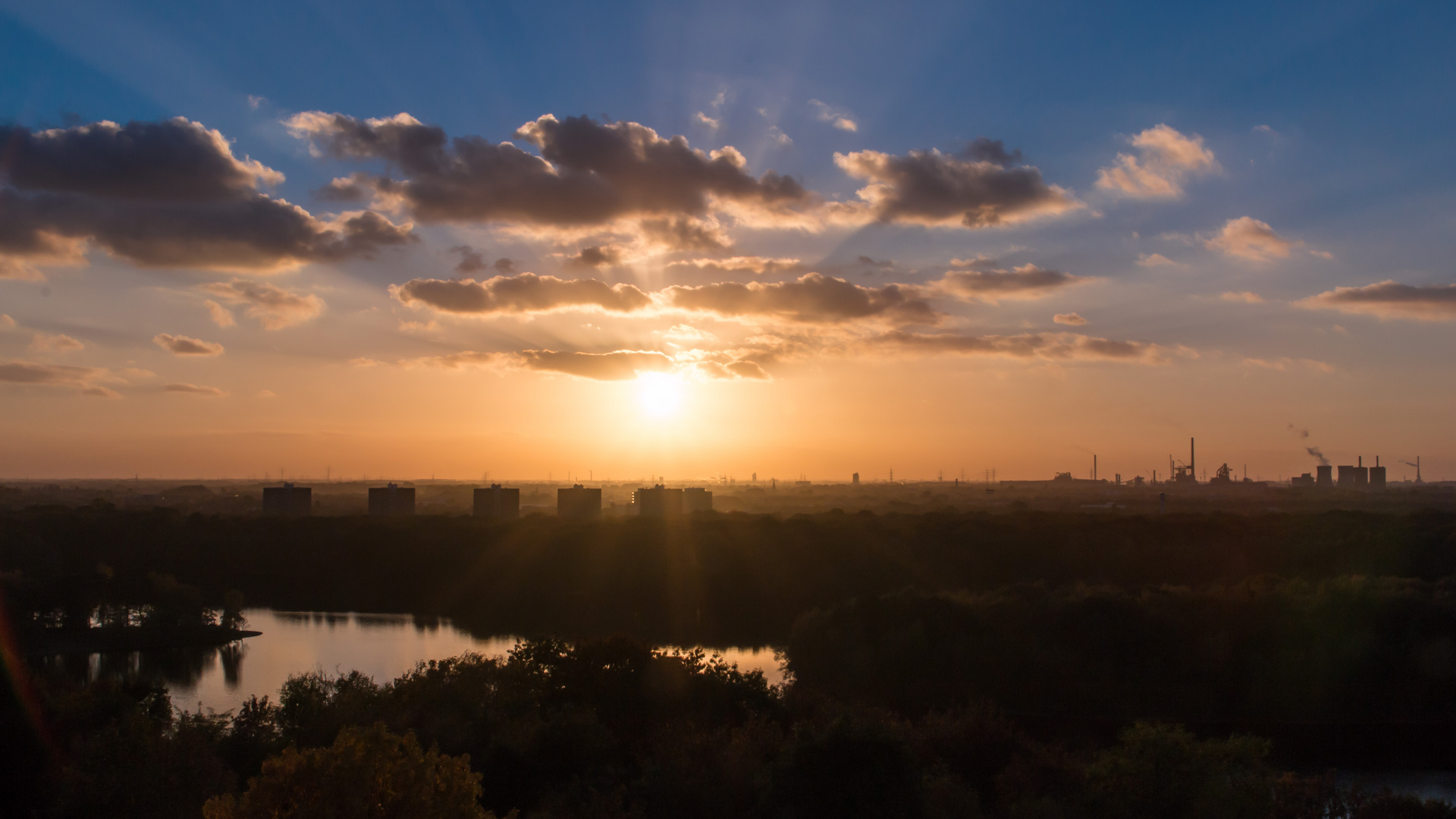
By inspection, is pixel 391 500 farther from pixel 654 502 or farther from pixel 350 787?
pixel 350 787

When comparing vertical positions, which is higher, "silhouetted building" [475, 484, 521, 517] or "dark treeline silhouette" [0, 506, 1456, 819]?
"silhouetted building" [475, 484, 521, 517]

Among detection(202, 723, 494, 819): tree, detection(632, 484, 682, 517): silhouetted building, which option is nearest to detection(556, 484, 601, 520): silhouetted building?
detection(632, 484, 682, 517): silhouetted building

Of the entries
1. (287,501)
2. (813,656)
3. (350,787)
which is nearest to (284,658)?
(813,656)

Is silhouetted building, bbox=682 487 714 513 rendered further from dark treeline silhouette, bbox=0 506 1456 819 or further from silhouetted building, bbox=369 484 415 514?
silhouetted building, bbox=369 484 415 514

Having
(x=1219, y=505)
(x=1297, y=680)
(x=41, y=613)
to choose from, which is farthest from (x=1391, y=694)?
(x=1219, y=505)

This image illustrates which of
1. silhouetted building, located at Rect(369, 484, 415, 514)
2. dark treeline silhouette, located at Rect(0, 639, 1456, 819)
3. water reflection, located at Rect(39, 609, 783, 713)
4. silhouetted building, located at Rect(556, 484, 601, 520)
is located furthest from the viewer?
silhouetted building, located at Rect(369, 484, 415, 514)

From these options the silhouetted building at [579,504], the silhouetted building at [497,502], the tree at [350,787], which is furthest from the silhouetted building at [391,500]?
the tree at [350,787]
